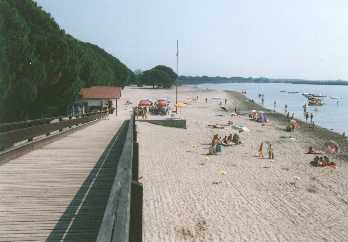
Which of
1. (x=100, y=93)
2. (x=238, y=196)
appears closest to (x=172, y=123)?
(x=100, y=93)

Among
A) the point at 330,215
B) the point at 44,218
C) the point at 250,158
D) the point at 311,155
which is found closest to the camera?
the point at 44,218

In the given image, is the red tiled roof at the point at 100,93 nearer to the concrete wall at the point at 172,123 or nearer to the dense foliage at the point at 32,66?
the concrete wall at the point at 172,123

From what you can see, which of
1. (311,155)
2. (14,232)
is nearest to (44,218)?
(14,232)

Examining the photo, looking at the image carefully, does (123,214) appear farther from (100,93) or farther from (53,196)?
(100,93)

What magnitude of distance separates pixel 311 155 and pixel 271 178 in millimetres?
10153

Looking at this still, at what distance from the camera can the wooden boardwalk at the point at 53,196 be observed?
19.1ft

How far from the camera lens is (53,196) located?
7355 mm

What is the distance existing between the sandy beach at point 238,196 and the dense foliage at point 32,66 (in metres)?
7.57

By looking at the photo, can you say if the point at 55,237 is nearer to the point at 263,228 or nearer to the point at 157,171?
the point at 263,228

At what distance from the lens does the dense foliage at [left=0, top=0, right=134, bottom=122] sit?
2330cm

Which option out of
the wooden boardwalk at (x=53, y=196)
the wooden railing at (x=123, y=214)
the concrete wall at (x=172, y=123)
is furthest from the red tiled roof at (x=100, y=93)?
the wooden railing at (x=123, y=214)

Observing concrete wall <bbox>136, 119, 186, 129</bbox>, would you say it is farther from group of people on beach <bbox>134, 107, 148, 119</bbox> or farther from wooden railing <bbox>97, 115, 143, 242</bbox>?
wooden railing <bbox>97, 115, 143, 242</bbox>

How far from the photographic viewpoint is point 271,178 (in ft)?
66.8

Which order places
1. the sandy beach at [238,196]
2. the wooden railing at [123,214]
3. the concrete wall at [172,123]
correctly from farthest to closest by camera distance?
the concrete wall at [172,123] < the sandy beach at [238,196] < the wooden railing at [123,214]
